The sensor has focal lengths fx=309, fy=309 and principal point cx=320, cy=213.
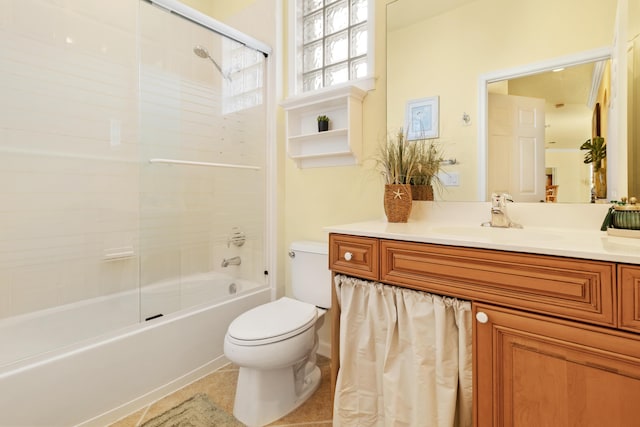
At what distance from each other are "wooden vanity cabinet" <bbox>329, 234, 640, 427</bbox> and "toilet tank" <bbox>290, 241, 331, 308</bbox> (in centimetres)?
77

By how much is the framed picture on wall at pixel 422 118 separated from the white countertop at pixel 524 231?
370mm

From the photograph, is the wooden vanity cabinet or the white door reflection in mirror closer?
the wooden vanity cabinet

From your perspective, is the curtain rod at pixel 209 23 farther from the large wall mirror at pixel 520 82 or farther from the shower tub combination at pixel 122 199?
the large wall mirror at pixel 520 82

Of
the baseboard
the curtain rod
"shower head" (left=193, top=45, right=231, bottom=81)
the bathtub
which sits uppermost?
the curtain rod

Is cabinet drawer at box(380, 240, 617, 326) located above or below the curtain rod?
below

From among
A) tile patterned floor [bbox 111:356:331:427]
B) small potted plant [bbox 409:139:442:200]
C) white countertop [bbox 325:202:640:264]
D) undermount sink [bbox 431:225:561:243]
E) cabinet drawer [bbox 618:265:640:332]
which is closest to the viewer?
cabinet drawer [bbox 618:265:640:332]

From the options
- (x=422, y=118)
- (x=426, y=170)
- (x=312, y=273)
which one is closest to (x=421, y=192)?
(x=426, y=170)

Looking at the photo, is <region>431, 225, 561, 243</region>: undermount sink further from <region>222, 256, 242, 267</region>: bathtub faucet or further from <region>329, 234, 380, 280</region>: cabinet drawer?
<region>222, 256, 242, 267</region>: bathtub faucet

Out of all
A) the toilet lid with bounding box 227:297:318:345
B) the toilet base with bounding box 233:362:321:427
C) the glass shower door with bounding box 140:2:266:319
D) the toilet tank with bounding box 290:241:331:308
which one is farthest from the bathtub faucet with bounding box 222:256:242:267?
the toilet base with bounding box 233:362:321:427

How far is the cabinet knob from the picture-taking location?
96 centimetres

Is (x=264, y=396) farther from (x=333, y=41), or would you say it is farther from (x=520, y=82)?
(x=333, y=41)

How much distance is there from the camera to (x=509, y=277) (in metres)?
0.92

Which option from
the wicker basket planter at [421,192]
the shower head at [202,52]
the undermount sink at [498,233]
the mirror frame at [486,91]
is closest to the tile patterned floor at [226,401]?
the undermount sink at [498,233]

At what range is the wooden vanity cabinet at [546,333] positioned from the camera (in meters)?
0.76
